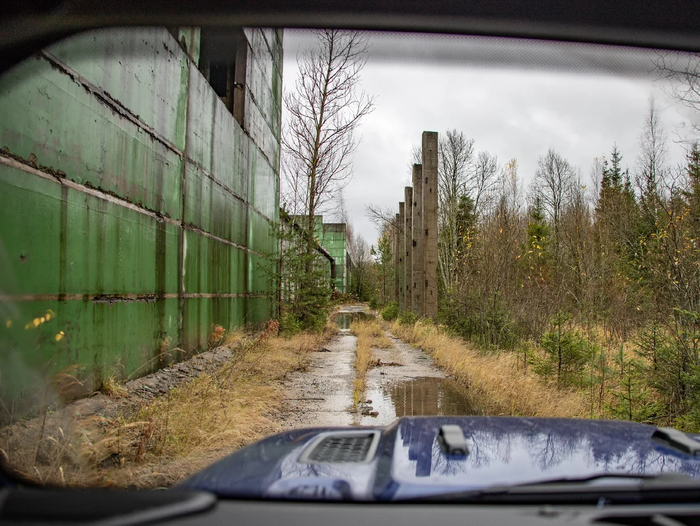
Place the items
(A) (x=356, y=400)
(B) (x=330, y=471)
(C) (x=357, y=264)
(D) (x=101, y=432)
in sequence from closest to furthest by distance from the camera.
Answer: (B) (x=330, y=471) → (D) (x=101, y=432) → (A) (x=356, y=400) → (C) (x=357, y=264)

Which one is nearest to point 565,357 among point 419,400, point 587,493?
point 419,400

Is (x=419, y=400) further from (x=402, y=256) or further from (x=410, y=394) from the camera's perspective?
(x=402, y=256)

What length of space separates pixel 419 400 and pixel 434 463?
6.17 m

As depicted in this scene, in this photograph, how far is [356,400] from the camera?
750cm

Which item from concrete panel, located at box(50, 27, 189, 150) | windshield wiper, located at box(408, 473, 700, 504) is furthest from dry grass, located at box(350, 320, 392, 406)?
windshield wiper, located at box(408, 473, 700, 504)

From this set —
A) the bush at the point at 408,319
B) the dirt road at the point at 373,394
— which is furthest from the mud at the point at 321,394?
the bush at the point at 408,319

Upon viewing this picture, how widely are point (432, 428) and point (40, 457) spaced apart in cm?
288

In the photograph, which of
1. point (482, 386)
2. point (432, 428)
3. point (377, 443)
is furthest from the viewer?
point (482, 386)

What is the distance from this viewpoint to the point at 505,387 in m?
7.42

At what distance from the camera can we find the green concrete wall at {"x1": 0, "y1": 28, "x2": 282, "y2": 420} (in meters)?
4.26

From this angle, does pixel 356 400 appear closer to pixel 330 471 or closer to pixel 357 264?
pixel 330 471

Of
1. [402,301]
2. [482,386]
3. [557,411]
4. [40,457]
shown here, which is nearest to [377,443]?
[40,457]

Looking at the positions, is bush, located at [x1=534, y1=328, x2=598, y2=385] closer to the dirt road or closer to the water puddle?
the dirt road

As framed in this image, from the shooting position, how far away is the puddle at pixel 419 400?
6871mm
